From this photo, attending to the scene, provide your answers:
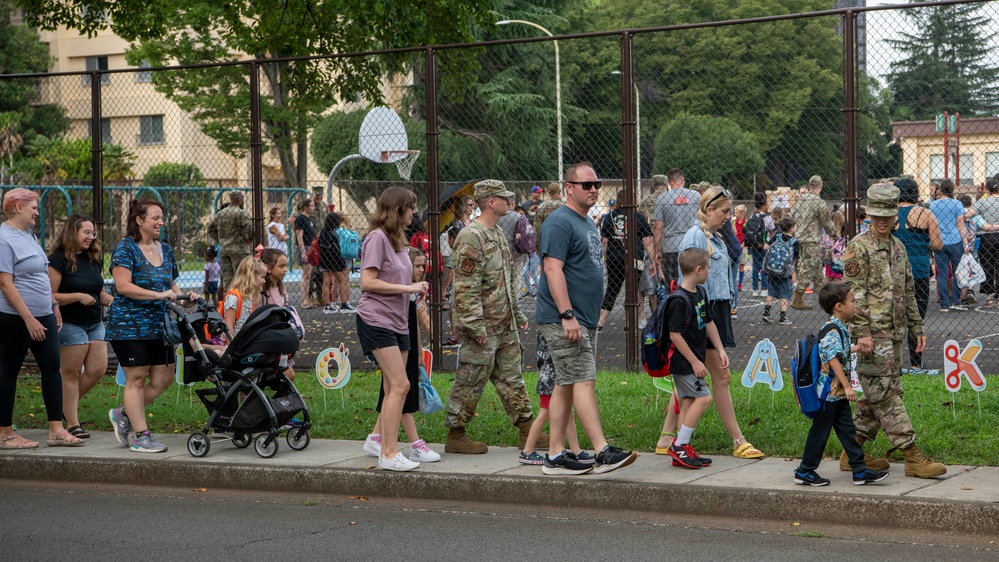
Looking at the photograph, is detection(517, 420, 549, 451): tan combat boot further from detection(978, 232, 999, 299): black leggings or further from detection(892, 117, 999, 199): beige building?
detection(978, 232, 999, 299): black leggings

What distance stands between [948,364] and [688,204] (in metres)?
4.89

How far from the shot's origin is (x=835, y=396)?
703cm

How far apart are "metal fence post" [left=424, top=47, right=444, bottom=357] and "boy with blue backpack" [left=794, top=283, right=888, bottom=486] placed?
5.49 meters

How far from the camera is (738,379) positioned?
10.9m

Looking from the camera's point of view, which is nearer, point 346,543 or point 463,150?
point 346,543

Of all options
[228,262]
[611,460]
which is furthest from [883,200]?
[228,262]

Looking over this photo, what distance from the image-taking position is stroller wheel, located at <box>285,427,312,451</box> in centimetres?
906

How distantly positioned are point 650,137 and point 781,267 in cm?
488

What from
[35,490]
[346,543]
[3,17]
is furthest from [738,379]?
[3,17]

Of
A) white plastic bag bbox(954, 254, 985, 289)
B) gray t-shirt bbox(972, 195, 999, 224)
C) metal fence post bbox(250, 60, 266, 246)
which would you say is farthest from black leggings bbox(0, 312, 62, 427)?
white plastic bag bbox(954, 254, 985, 289)

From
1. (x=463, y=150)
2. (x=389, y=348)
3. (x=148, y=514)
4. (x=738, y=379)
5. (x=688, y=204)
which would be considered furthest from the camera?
(x=463, y=150)

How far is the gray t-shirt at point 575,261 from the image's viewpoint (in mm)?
7555

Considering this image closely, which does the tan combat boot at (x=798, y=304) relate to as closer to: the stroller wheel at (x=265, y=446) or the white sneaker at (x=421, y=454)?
the white sneaker at (x=421, y=454)

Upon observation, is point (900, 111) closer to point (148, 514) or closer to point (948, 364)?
point (948, 364)
